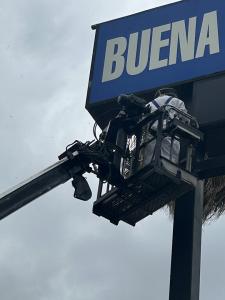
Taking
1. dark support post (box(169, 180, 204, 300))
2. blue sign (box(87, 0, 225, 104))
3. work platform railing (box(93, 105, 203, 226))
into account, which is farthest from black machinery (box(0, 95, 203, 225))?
blue sign (box(87, 0, 225, 104))

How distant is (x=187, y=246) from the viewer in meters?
10.0

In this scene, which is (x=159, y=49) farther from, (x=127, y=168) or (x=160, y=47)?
(x=127, y=168)

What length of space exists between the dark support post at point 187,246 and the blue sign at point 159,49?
4.96 ft

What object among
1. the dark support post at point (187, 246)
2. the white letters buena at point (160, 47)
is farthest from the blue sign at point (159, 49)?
the dark support post at point (187, 246)

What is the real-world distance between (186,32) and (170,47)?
27cm

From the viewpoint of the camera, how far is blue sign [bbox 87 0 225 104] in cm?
1129

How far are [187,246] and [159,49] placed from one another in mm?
2741

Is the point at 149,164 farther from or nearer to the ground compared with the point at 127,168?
nearer to the ground

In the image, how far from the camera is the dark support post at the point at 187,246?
971 cm

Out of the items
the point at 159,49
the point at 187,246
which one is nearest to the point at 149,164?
the point at 187,246

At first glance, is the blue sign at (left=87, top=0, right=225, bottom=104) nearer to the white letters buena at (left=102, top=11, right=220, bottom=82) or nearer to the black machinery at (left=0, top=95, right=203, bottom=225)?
the white letters buena at (left=102, top=11, right=220, bottom=82)

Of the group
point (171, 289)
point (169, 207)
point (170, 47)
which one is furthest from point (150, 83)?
point (171, 289)

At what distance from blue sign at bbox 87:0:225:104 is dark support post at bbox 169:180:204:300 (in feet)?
4.96

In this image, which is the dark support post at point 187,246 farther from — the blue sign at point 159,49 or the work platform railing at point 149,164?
the blue sign at point 159,49
